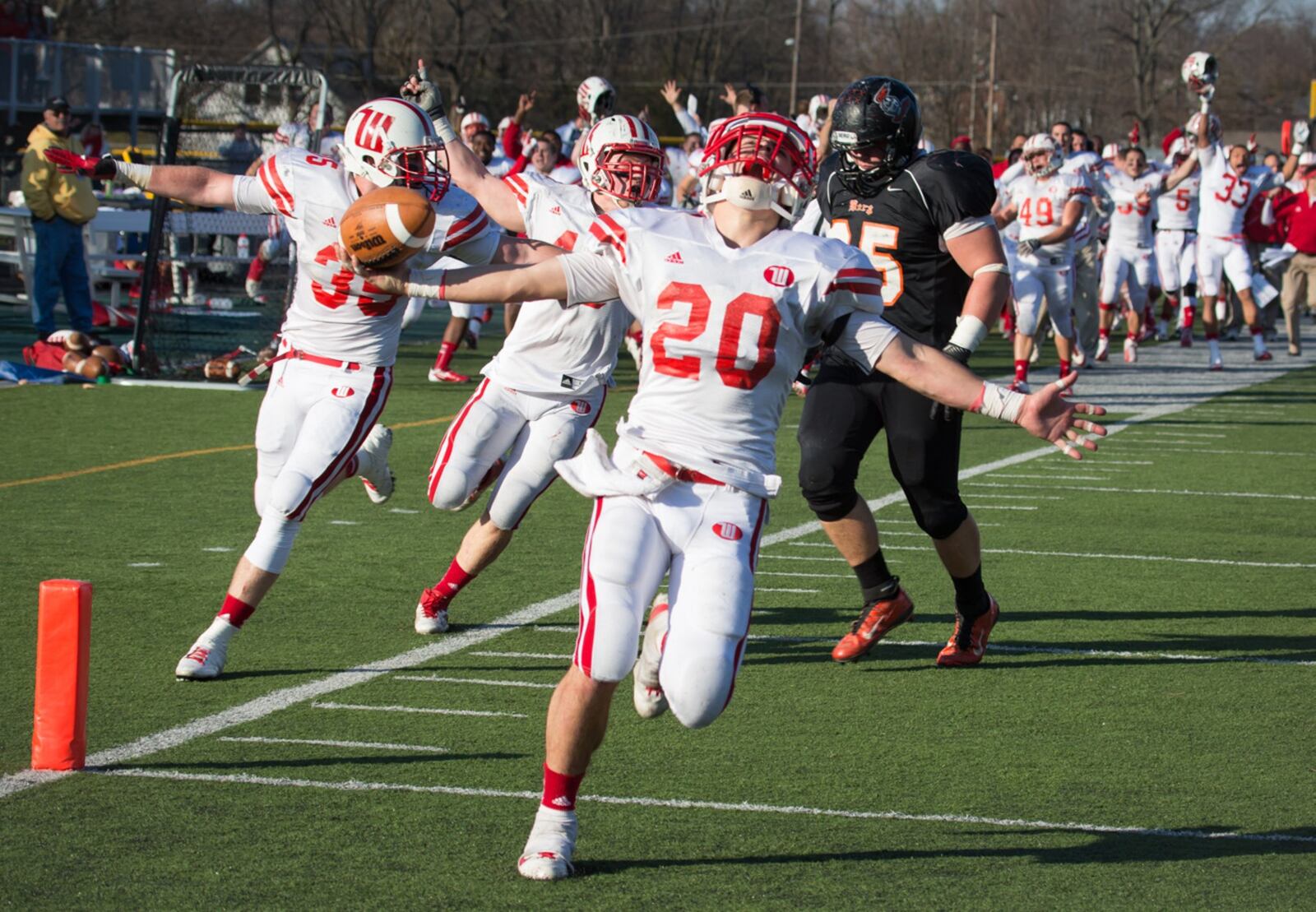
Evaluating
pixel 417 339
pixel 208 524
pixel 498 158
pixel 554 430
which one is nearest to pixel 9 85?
pixel 417 339

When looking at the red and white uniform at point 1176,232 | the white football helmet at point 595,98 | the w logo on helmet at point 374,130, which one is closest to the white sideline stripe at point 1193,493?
the white football helmet at point 595,98

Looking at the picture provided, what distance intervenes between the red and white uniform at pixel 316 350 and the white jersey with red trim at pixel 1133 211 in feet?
46.8

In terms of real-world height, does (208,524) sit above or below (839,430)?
below

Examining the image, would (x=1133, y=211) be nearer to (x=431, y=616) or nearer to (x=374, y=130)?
(x=431, y=616)

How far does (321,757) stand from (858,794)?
4.80ft

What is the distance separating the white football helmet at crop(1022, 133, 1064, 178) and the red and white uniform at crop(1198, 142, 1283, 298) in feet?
12.9

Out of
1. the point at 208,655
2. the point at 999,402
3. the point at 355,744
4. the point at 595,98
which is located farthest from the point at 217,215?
the point at 999,402

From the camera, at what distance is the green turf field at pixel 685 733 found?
4.08 m

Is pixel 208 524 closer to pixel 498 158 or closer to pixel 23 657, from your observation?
pixel 23 657

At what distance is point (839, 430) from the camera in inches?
247

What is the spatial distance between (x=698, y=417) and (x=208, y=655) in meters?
2.27

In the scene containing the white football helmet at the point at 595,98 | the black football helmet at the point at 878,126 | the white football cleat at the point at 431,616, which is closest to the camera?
the black football helmet at the point at 878,126

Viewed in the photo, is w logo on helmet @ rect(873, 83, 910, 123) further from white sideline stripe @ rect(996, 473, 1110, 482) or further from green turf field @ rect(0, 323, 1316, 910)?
white sideline stripe @ rect(996, 473, 1110, 482)

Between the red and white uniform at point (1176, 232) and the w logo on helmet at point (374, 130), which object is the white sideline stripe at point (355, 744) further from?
the red and white uniform at point (1176, 232)
